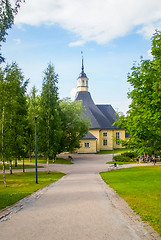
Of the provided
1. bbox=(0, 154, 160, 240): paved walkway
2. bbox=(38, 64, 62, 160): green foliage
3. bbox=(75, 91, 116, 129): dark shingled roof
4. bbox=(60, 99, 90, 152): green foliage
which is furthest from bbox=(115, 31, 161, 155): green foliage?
bbox=(75, 91, 116, 129): dark shingled roof

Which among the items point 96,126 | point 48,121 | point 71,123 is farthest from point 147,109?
point 96,126

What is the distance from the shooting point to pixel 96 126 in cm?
6325

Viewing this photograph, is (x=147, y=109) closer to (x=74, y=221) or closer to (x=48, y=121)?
(x=74, y=221)

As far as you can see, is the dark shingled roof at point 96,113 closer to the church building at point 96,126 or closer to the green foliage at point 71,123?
the church building at point 96,126

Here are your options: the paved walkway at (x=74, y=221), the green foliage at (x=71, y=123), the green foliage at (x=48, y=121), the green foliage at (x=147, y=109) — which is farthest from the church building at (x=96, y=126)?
the paved walkway at (x=74, y=221)

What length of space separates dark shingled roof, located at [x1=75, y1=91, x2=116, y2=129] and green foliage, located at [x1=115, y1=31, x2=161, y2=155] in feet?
155

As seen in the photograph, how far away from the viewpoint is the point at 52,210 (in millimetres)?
9453

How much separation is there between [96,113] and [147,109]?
5463cm

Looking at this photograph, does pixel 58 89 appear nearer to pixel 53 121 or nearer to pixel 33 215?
pixel 53 121

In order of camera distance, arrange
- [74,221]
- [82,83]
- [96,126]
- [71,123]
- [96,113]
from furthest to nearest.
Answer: [82,83] → [96,113] → [96,126] → [71,123] → [74,221]

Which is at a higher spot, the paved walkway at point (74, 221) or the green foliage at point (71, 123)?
the green foliage at point (71, 123)

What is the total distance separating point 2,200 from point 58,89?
18.8 meters

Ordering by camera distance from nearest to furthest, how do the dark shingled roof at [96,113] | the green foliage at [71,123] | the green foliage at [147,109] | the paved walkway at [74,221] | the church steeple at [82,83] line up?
the paved walkway at [74,221] → the green foliage at [147,109] → the green foliage at [71,123] → the dark shingled roof at [96,113] → the church steeple at [82,83]

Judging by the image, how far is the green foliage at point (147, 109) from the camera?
13.0 metres
